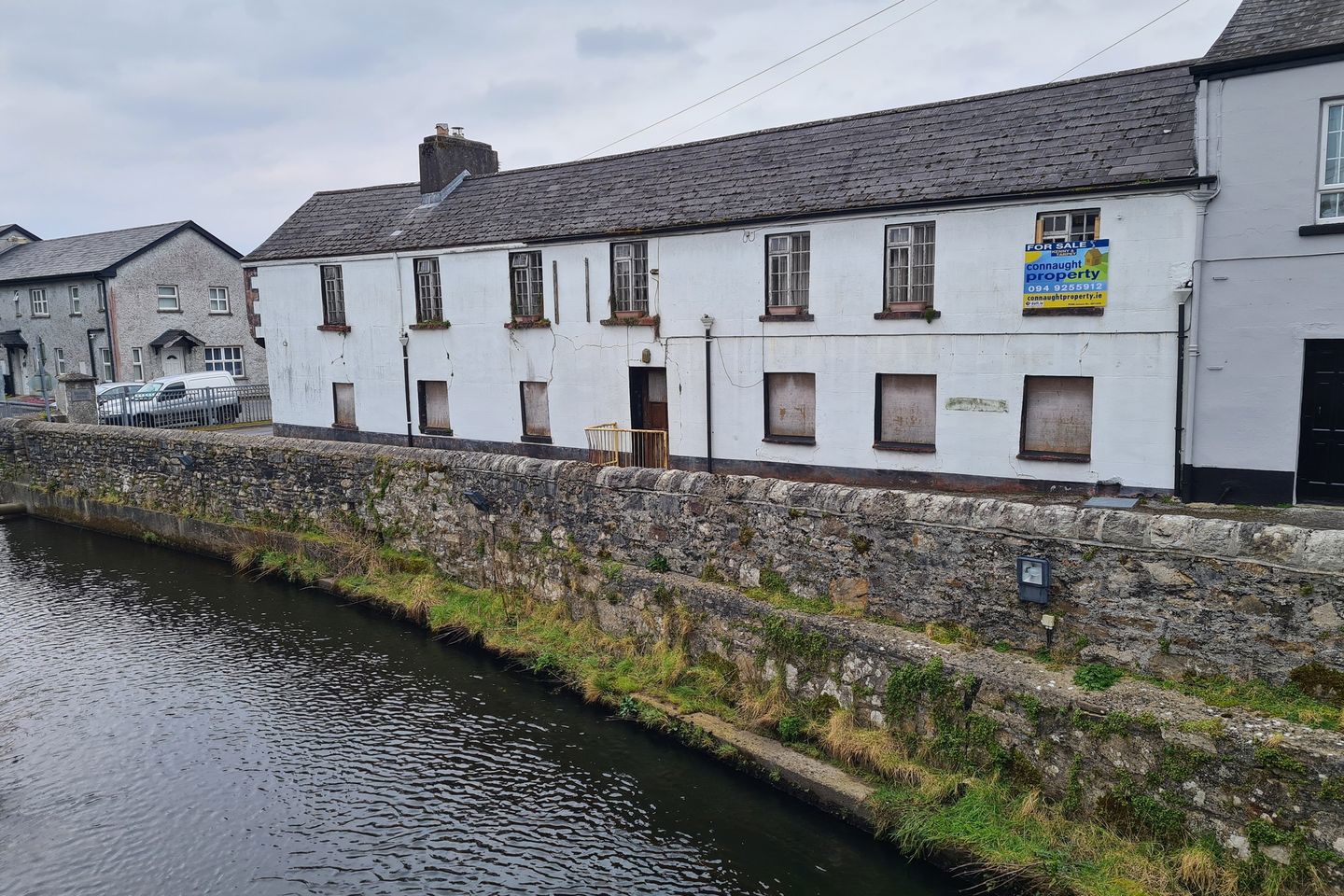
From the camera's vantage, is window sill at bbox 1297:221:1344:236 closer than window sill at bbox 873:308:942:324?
Yes

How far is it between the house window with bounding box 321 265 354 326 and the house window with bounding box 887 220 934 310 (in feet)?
50.3

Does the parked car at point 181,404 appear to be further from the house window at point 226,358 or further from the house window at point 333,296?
the house window at point 226,358

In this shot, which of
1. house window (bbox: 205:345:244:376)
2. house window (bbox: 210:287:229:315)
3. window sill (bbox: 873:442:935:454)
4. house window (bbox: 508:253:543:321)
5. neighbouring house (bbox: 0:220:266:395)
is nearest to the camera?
window sill (bbox: 873:442:935:454)

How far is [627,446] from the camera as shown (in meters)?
19.5

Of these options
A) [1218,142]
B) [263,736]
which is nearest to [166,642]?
[263,736]

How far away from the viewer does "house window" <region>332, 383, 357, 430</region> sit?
24.8m

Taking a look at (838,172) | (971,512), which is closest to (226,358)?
(838,172)

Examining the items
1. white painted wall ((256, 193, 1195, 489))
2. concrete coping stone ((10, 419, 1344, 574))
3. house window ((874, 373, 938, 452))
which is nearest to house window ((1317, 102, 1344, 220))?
white painted wall ((256, 193, 1195, 489))

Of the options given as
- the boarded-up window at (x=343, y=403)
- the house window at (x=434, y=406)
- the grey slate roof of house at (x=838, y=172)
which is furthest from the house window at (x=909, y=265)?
the boarded-up window at (x=343, y=403)

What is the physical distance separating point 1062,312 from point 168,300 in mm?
38287

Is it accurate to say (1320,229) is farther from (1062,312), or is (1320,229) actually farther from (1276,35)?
(1062,312)

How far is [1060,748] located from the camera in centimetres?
718

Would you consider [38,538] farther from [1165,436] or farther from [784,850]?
[1165,436]

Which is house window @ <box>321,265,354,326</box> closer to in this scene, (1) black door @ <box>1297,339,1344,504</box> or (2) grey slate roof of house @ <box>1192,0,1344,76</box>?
(2) grey slate roof of house @ <box>1192,0,1344,76</box>
